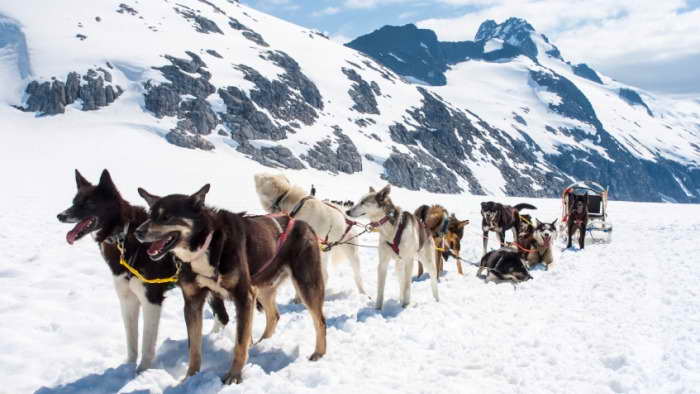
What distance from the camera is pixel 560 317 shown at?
23.6 ft

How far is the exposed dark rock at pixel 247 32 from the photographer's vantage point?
145875 mm

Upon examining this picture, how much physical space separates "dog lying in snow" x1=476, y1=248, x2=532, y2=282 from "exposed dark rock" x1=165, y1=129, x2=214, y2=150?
246 ft

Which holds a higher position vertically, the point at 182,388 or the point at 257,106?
the point at 257,106

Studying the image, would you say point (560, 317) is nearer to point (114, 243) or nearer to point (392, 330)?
point (392, 330)

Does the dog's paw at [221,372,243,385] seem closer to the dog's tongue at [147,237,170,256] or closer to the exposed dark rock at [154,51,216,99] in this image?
the dog's tongue at [147,237,170,256]

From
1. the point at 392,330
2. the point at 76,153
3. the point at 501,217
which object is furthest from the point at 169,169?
the point at 392,330

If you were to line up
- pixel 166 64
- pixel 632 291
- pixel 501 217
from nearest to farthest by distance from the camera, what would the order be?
pixel 632 291 → pixel 501 217 → pixel 166 64

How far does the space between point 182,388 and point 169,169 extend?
57.8 meters

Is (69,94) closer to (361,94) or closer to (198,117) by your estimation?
(198,117)

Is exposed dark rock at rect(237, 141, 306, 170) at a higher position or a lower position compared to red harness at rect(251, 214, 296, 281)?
higher

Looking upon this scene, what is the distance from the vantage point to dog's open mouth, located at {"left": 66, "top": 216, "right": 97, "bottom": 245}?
4535 mm

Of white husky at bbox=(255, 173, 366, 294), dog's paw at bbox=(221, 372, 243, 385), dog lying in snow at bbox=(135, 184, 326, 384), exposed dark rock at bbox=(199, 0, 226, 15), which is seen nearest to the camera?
dog lying in snow at bbox=(135, 184, 326, 384)

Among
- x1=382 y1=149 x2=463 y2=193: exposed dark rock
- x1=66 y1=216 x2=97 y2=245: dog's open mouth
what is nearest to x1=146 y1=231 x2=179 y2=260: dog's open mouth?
x1=66 y1=216 x2=97 y2=245: dog's open mouth

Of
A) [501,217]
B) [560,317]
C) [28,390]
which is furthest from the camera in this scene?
[501,217]
